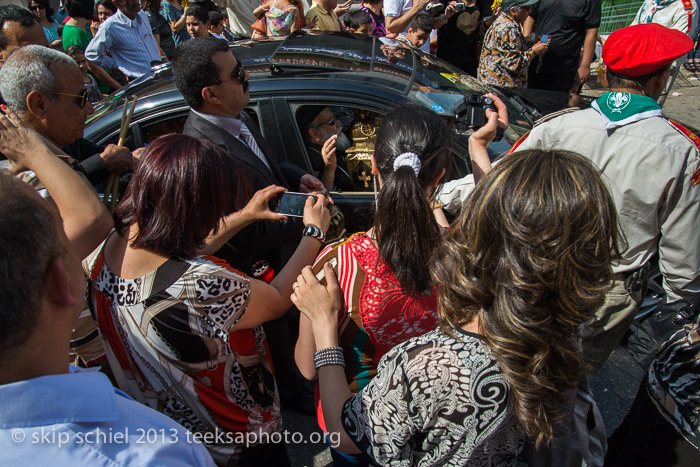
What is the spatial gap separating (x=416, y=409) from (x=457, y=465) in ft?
0.60

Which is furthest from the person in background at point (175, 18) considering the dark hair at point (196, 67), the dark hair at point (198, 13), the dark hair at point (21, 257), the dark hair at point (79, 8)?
the dark hair at point (21, 257)

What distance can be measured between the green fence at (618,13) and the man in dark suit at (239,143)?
9.86 metres

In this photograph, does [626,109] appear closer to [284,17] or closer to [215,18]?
[284,17]

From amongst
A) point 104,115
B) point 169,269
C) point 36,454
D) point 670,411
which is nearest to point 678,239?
point 670,411

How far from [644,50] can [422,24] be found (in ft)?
13.3

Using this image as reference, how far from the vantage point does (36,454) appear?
0.65 metres

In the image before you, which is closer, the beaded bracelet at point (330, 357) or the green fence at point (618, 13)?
the beaded bracelet at point (330, 357)

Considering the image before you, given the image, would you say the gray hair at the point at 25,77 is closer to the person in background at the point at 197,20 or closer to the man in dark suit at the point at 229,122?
the man in dark suit at the point at 229,122

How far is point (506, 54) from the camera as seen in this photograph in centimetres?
446

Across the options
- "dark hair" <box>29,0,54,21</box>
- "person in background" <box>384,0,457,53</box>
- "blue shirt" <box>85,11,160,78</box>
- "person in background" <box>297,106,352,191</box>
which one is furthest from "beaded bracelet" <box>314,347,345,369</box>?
"dark hair" <box>29,0,54,21</box>

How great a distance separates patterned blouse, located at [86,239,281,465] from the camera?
4.18 feet

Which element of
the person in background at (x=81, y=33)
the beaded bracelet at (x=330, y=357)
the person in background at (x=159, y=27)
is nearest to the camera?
the beaded bracelet at (x=330, y=357)

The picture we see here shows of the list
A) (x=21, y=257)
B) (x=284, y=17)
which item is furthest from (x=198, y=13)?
(x=21, y=257)

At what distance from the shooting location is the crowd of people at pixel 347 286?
0.76 meters
